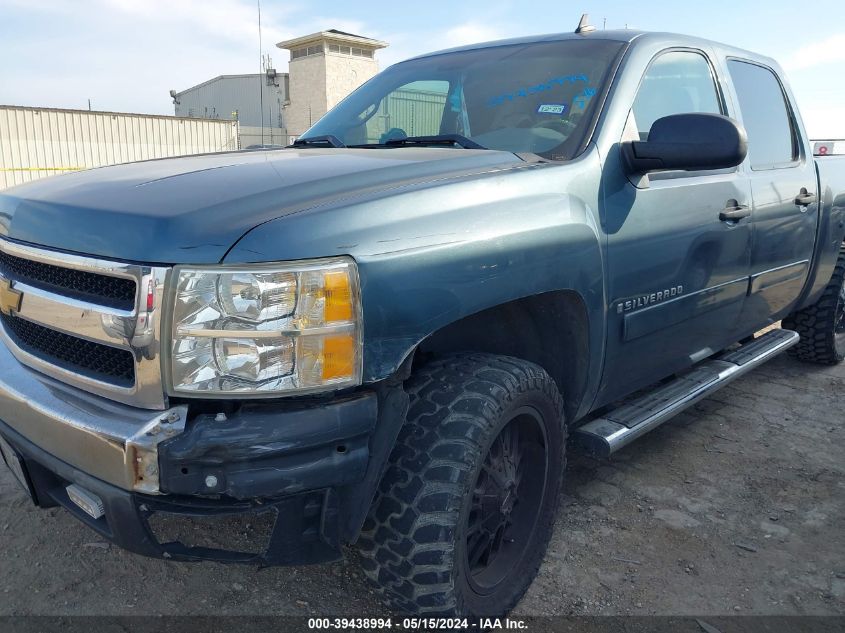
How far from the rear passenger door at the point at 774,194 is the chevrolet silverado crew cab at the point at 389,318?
414 mm

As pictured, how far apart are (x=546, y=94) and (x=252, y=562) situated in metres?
1.96

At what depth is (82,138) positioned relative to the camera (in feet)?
66.0

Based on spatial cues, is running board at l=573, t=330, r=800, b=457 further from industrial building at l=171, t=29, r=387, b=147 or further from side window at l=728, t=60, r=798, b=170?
industrial building at l=171, t=29, r=387, b=147

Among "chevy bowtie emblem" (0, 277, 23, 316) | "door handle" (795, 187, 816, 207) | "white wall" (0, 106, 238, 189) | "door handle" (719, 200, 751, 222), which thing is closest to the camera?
"chevy bowtie emblem" (0, 277, 23, 316)

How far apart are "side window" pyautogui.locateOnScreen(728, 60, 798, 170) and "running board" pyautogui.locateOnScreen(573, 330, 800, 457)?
3.20 ft

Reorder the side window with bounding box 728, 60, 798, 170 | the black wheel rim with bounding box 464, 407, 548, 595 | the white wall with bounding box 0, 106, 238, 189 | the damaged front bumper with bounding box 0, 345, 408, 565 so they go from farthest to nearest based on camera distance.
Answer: the white wall with bounding box 0, 106, 238, 189 < the side window with bounding box 728, 60, 798, 170 < the black wheel rim with bounding box 464, 407, 548, 595 < the damaged front bumper with bounding box 0, 345, 408, 565

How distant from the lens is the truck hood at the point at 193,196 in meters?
1.58

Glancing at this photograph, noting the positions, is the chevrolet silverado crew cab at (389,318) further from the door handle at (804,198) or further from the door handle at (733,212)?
the door handle at (804,198)

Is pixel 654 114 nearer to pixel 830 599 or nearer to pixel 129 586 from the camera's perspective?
pixel 830 599

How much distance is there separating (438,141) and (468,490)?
1.39 m

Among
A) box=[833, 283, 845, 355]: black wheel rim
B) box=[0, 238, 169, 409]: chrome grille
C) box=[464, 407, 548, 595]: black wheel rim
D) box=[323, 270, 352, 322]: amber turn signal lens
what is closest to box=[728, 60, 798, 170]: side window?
box=[833, 283, 845, 355]: black wheel rim

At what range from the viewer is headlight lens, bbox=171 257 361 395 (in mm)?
1522

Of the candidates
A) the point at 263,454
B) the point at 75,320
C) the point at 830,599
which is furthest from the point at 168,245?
the point at 830,599

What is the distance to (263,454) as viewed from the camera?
1515mm
